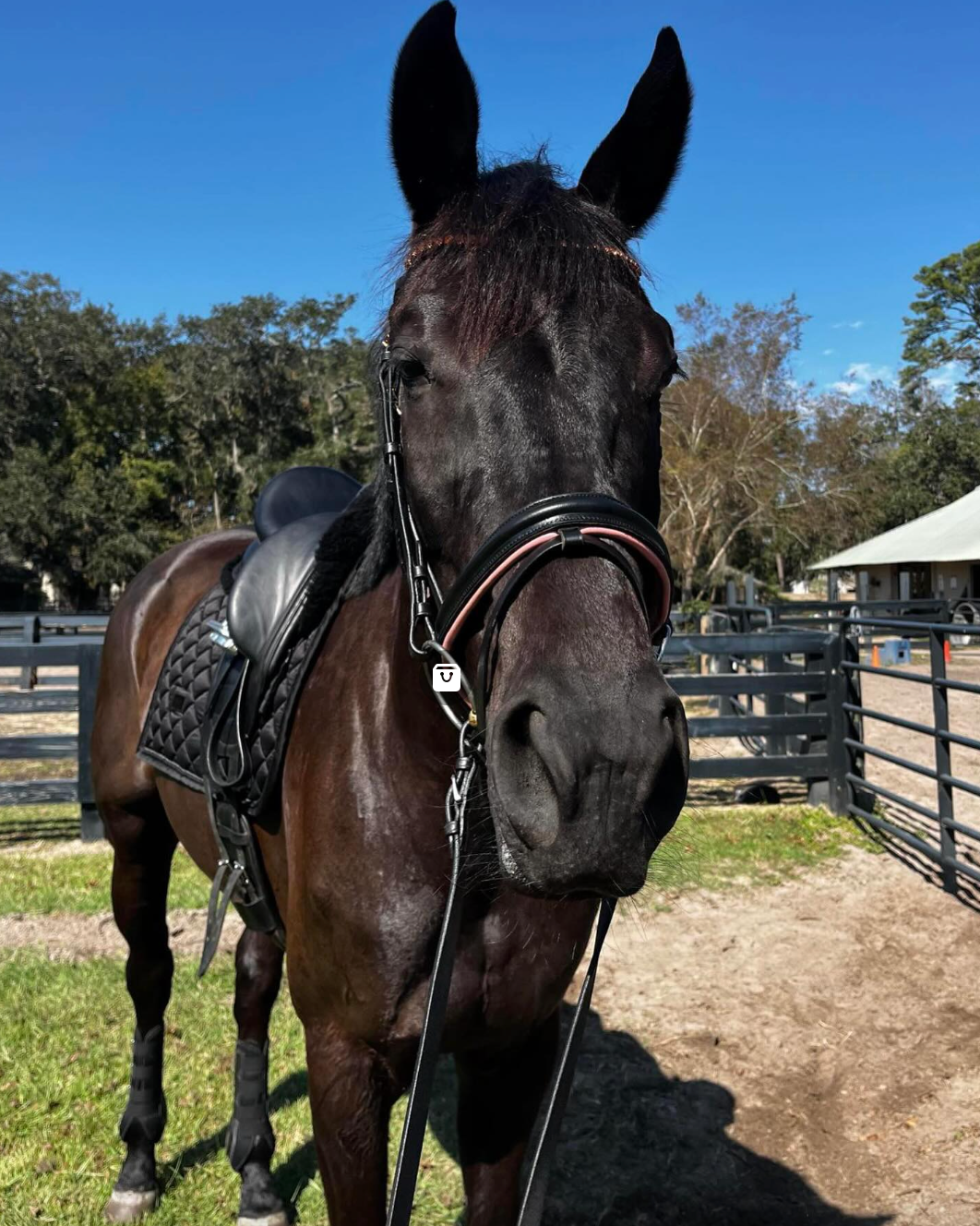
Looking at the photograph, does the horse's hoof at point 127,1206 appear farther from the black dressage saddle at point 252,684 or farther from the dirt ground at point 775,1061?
the dirt ground at point 775,1061

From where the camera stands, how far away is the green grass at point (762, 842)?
5879 millimetres

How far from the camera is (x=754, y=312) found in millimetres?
25656

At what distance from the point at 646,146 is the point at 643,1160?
10.5 ft

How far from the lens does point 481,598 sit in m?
1.28

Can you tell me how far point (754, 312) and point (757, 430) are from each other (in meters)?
3.41

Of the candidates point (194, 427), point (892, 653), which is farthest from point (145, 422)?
point (892, 653)

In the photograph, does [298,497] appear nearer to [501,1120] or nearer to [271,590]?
[271,590]

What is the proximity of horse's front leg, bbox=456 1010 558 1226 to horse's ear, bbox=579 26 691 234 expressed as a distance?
1.80 meters

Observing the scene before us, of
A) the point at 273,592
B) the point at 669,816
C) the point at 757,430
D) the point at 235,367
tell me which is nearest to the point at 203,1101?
the point at 273,592

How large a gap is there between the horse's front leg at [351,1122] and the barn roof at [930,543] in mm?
25513

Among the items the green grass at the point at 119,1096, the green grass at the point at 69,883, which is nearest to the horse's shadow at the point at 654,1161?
the green grass at the point at 119,1096

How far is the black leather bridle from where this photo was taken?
1.23 m

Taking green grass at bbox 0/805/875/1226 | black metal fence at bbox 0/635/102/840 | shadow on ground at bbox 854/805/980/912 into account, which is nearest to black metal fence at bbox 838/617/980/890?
shadow on ground at bbox 854/805/980/912
